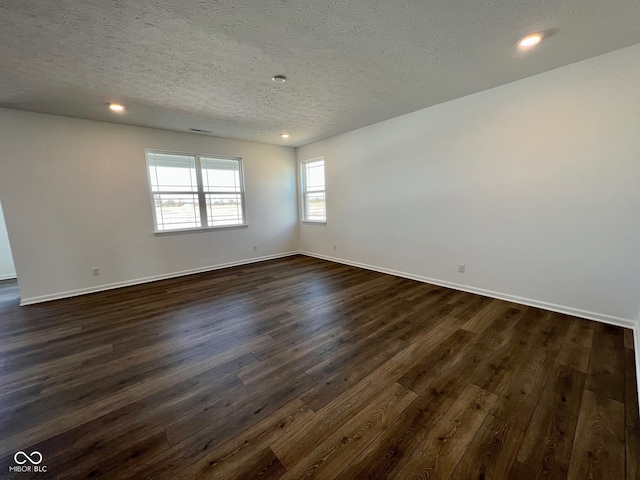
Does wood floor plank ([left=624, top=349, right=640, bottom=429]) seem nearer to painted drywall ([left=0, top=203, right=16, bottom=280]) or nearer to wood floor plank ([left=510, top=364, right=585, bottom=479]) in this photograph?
wood floor plank ([left=510, top=364, right=585, bottom=479])

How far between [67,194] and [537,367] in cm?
567

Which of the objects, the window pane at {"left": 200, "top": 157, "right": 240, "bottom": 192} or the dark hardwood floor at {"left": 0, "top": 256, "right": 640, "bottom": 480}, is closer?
the dark hardwood floor at {"left": 0, "top": 256, "right": 640, "bottom": 480}

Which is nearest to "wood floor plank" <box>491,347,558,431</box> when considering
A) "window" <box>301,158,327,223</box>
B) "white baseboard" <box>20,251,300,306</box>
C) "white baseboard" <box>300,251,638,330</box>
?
"white baseboard" <box>300,251,638,330</box>

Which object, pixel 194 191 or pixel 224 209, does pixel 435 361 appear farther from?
pixel 194 191

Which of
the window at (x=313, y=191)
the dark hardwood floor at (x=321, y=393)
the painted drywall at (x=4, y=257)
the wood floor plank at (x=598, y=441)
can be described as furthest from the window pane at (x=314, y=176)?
the painted drywall at (x=4, y=257)

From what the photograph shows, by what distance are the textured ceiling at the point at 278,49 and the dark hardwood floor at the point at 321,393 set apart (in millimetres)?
2509

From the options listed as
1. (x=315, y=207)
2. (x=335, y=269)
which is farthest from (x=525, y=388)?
(x=315, y=207)

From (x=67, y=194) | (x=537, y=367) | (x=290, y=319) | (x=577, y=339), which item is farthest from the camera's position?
(x=67, y=194)

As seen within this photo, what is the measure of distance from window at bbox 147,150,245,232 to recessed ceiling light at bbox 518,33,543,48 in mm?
4453

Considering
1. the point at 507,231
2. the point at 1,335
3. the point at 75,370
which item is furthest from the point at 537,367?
the point at 1,335

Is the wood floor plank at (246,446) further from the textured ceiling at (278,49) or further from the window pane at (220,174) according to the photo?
the window pane at (220,174)

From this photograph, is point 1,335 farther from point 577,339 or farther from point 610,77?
point 610,77

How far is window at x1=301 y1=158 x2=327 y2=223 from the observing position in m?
5.54

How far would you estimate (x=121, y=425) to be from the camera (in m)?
1.51
